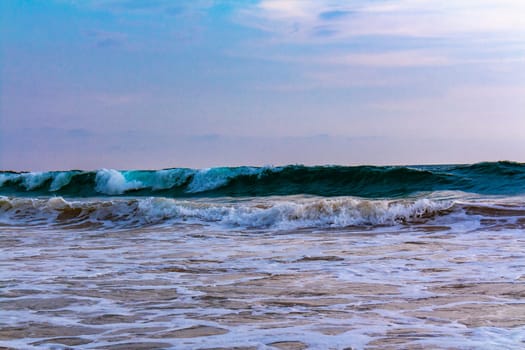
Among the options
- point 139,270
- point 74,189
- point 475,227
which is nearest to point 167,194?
point 74,189

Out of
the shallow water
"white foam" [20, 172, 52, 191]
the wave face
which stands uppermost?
"white foam" [20, 172, 52, 191]

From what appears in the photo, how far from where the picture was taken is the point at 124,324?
3.89m

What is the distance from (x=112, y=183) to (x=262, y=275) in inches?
713

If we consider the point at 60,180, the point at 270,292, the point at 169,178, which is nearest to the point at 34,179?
the point at 60,180

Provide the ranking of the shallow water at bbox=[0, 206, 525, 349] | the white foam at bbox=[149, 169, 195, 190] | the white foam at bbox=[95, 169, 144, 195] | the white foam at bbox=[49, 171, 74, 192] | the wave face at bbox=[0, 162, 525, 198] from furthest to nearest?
the white foam at bbox=[49, 171, 74, 192] < the white foam at bbox=[95, 169, 144, 195] < the white foam at bbox=[149, 169, 195, 190] < the wave face at bbox=[0, 162, 525, 198] < the shallow water at bbox=[0, 206, 525, 349]

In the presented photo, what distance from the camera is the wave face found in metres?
16.5

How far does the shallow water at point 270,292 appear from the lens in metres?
3.58

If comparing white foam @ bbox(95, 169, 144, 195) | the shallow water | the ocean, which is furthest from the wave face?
the shallow water

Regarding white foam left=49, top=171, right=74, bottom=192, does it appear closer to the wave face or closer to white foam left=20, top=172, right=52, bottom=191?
the wave face

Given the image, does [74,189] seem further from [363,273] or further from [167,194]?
[363,273]

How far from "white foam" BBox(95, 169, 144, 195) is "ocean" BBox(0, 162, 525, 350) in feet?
30.1

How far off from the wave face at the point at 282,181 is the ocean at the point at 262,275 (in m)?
6.35

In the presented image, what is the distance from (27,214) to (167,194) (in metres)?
8.45

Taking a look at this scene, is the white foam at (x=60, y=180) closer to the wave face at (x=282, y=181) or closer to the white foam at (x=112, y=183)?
the wave face at (x=282, y=181)
